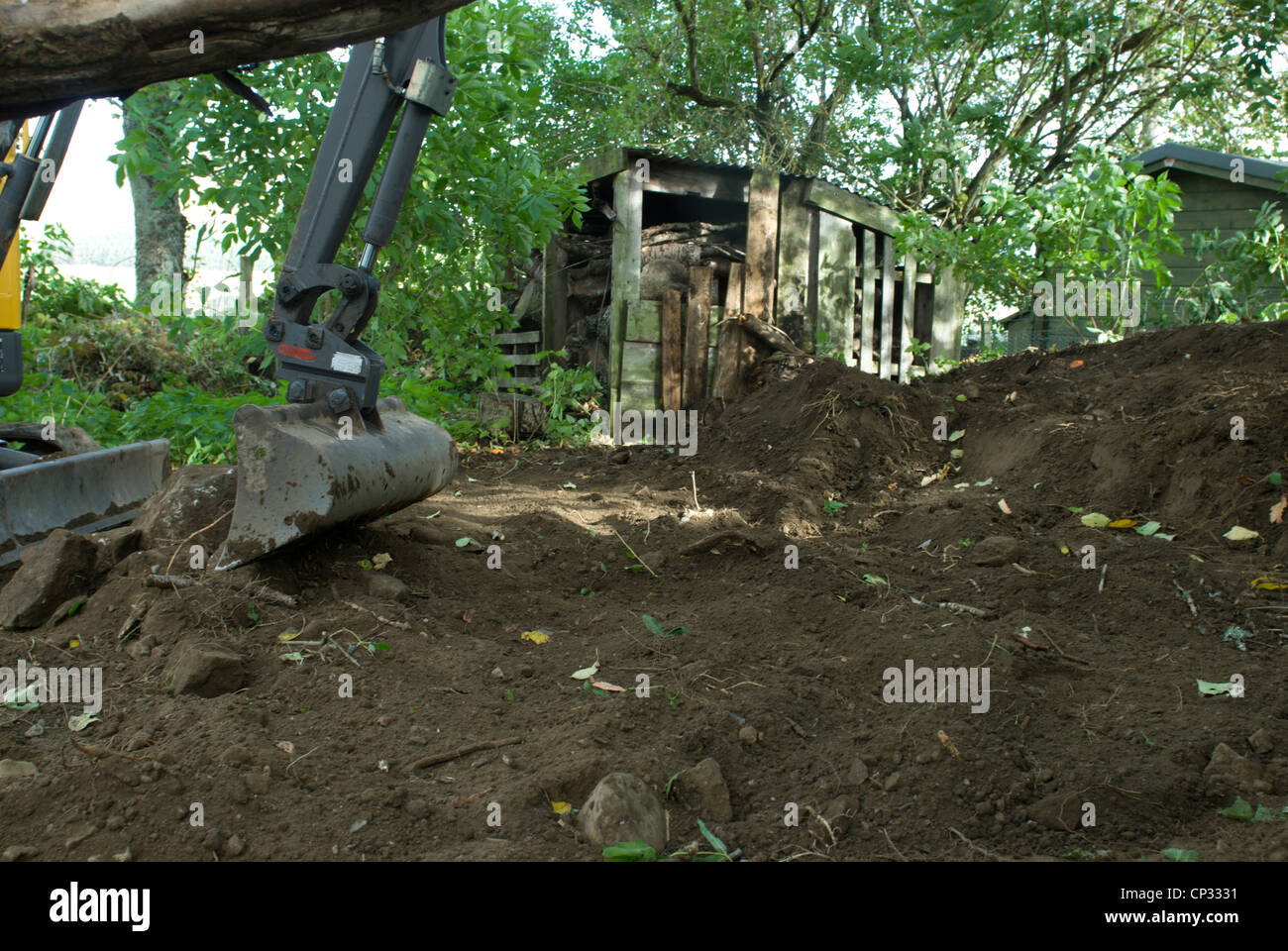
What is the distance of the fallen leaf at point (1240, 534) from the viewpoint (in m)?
4.27

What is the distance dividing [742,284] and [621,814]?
22.9 ft

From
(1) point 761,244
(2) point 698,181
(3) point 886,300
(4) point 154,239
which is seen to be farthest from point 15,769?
(4) point 154,239

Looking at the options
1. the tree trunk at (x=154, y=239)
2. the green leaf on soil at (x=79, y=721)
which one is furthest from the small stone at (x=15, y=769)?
the tree trunk at (x=154, y=239)

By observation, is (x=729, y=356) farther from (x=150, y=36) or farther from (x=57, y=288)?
(x=57, y=288)

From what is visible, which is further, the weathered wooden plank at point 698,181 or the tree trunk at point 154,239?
the tree trunk at point 154,239

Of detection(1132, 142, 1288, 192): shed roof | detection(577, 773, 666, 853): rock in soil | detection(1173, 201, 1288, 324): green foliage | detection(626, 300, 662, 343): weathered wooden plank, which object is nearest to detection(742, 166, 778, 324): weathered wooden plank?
detection(626, 300, 662, 343): weathered wooden plank

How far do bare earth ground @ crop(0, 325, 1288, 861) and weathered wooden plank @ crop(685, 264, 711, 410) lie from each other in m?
3.02

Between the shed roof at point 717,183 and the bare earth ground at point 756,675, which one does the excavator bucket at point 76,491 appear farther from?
the shed roof at point 717,183

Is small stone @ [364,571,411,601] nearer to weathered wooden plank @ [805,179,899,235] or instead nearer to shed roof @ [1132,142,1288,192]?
weathered wooden plank @ [805,179,899,235]

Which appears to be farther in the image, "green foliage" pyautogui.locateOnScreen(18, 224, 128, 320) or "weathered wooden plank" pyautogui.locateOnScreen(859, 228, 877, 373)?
"green foliage" pyautogui.locateOnScreen(18, 224, 128, 320)

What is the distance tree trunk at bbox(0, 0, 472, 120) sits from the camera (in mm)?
1793

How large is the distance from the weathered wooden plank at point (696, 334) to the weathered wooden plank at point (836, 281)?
Answer: 121 cm
